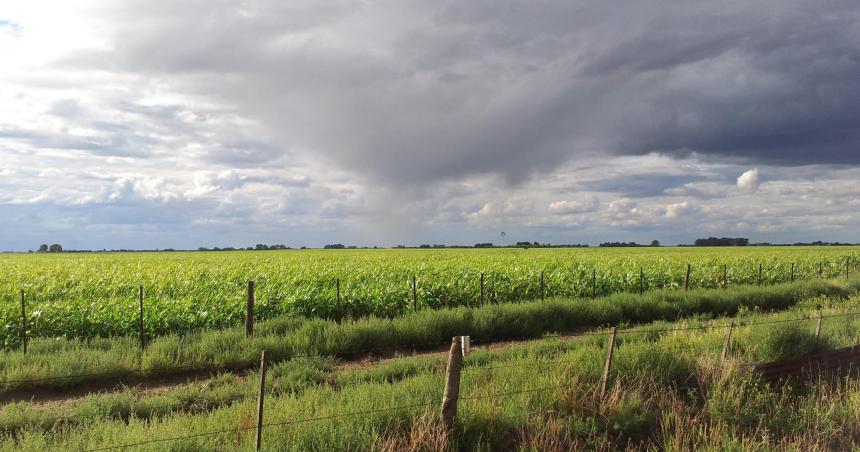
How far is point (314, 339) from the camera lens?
13.7 metres

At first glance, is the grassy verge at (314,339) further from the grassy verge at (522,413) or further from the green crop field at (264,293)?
the grassy verge at (522,413)

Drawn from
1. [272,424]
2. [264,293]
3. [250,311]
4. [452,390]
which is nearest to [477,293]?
[264,293]

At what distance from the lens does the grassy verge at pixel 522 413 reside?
660 centimetres

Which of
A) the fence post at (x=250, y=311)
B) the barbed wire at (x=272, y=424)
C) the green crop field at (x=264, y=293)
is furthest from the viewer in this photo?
the green crop field at (x=264, y=293)

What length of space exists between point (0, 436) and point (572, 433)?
25.3ft

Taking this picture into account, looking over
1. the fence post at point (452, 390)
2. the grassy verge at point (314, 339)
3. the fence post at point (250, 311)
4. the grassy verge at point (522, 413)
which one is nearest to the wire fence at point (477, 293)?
the fence post at point (250, 311)

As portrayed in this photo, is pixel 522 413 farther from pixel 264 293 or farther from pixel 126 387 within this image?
pixel 264 293

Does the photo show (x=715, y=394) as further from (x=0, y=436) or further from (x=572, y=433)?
(x=0, y=436)

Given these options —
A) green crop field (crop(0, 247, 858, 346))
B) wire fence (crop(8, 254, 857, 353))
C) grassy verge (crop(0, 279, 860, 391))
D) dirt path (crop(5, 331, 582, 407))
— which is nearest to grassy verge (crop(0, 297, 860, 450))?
dirt path (crop(5, 331, 582, 407))

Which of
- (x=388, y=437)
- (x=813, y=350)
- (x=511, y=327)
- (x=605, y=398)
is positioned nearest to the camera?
(x=388, y=437)

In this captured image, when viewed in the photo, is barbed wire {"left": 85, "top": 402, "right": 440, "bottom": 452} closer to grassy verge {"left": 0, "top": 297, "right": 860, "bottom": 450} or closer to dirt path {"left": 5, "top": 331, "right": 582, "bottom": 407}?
grassy verge {"left": 0, "top": 297, "right": 860, "bottom": 450}

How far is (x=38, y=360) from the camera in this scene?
11.7 metres

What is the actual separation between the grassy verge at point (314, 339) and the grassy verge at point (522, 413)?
1954 millimetres

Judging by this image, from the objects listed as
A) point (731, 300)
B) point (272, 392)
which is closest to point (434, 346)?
point (272, 392)
